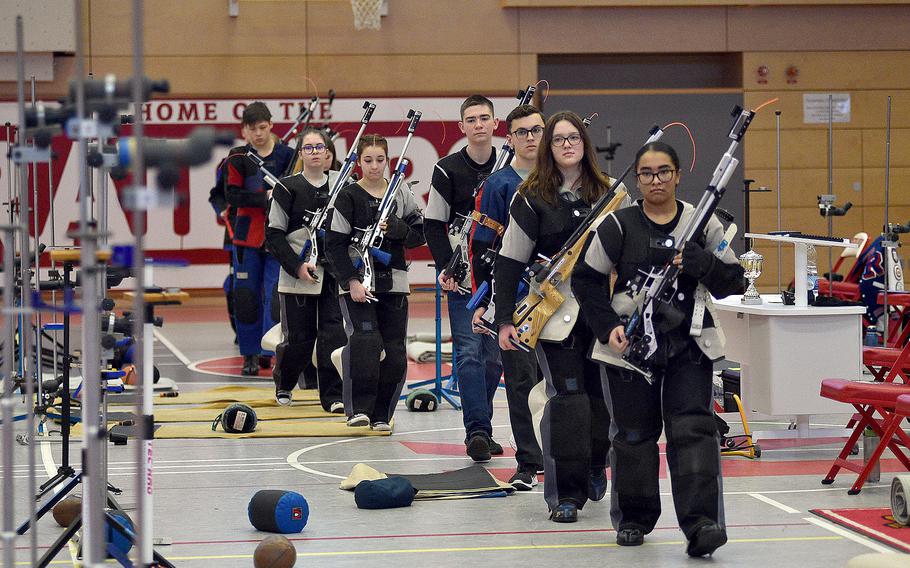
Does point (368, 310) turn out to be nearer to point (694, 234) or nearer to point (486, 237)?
point (486, 237)

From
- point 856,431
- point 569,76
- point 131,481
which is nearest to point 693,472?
point 856,431

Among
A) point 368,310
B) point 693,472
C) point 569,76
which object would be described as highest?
point 569,76

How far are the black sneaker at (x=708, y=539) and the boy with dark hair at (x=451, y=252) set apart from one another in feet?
7.61

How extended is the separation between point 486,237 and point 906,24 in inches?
563

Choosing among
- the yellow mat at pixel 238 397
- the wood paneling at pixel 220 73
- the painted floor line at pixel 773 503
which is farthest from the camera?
the wood paneling at pixel 220 73

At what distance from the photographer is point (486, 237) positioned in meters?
6.64

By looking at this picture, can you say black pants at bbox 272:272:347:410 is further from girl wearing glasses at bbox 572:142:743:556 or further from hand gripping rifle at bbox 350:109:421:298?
girl wearing glasses at bbox 572:142:743:556

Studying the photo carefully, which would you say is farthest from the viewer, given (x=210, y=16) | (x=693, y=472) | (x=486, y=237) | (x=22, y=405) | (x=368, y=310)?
(x=210, y=16)

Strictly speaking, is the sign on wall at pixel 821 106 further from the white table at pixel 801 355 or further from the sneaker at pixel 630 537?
the sneaker at pixel 630 537

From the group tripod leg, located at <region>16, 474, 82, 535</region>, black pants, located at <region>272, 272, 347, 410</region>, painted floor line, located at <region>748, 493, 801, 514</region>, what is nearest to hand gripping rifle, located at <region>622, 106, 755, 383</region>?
painted floor line, located at <region>748, 493, 801, 514</region>

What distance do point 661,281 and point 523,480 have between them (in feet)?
5.93

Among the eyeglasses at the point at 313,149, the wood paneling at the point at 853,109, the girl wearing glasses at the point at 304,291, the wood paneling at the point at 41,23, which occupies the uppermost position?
the wood paneling at the point at 41,23

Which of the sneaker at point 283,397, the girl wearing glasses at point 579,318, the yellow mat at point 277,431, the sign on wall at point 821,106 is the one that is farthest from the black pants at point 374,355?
the sign on wall at point 821,106

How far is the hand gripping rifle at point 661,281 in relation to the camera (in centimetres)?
514
